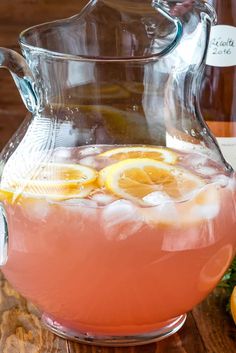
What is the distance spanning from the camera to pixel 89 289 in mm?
790

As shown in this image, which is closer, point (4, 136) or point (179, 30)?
point (179, 30)

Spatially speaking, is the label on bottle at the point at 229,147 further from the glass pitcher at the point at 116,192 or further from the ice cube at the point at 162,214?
the ice cube at the point at 162,214

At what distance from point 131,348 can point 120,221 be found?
0.17 meters

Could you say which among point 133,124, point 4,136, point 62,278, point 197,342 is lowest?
point 4,136

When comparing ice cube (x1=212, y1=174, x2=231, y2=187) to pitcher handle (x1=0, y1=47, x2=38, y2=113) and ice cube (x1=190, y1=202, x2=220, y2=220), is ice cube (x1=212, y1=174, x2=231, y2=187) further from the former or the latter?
pitcher handle (x1=0, y1=47, x2=38, y2=113)

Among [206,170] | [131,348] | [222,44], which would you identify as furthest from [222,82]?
[131,348]

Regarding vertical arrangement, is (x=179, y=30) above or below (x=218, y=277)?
above

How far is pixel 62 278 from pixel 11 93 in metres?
1.24

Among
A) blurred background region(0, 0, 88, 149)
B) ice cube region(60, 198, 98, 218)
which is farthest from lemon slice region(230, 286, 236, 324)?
blurred background region(0, 0, 88, 149)

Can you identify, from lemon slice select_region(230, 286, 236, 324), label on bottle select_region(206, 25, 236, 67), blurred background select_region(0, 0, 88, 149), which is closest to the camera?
lemon slice select_region(230, 286, 236, 324)

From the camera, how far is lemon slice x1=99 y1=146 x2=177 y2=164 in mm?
838

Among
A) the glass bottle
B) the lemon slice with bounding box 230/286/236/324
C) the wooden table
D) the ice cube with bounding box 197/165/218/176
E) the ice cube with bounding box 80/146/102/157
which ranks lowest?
the wooden table

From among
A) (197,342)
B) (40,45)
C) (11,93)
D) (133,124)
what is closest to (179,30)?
(133,124)

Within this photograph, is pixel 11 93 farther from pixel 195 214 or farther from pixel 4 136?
pixel 195 214
